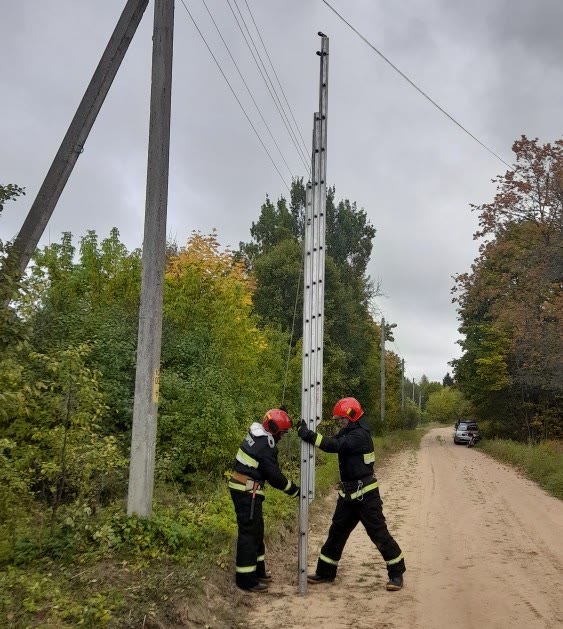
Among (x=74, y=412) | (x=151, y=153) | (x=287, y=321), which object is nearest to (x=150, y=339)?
(x=74, y=412)

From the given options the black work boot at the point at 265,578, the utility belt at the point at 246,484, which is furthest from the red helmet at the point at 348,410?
the black work boot at the point at 265,578

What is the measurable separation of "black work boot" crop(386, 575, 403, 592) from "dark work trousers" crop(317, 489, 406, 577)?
0.04 m

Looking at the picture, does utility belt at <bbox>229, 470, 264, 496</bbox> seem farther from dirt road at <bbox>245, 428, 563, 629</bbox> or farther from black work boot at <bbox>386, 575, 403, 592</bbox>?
black work boot at <bbox>386, 575, 403, 592</bbox>

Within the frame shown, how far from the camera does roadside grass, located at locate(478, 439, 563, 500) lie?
16.1 metres

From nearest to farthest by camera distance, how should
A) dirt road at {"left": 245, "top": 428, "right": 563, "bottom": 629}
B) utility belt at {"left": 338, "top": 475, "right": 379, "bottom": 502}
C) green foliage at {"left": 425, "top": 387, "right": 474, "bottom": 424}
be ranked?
1. dirt road at {"left": 245, "top": 428, "right": 563, "bottom": 629}
2. utility belt at {"left": 338, "top": 475, "right": 379, "bottom": 502}
3. green foliage at {"left": 425, "top": 387, "right": 474, "bottom": 424}

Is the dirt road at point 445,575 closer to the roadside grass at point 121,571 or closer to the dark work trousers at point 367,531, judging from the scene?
the dark work trousers at point 367,531

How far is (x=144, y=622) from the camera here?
516cm

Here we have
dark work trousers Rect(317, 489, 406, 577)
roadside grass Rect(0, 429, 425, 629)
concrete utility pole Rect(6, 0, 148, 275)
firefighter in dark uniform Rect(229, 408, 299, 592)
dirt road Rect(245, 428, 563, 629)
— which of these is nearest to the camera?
roadside grass Rect(0, 429, 425, 629)

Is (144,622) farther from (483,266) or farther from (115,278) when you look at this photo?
(483,266)

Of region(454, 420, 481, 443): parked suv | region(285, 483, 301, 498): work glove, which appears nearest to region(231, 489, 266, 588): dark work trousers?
region(285, 483, 301, 498): work glove

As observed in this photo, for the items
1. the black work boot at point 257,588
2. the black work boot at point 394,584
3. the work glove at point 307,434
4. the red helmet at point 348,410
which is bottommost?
the black work boot at point 257,588

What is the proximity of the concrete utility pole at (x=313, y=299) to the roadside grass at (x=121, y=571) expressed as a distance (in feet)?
4.21

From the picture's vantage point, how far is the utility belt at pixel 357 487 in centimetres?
707

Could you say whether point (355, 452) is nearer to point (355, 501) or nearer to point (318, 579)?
point (355, 501)
